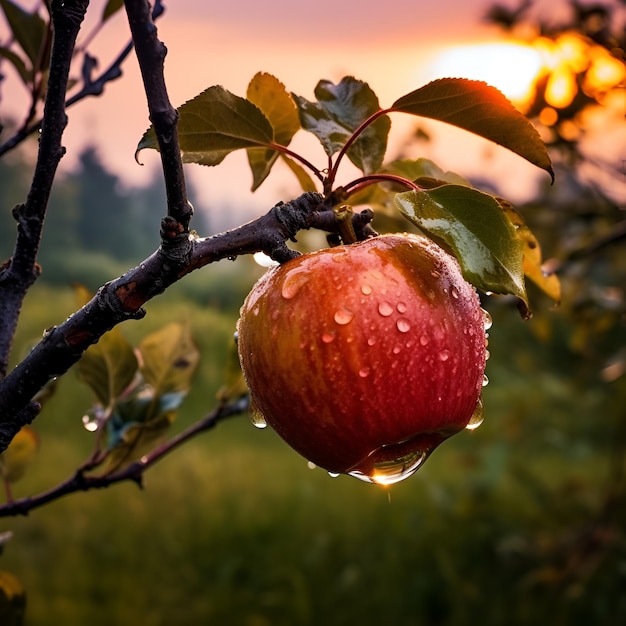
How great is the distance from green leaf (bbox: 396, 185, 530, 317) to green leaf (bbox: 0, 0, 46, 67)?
53cm

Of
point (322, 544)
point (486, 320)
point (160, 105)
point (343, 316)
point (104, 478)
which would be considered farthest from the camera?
point (322, 544)

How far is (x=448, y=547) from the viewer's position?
247 cm

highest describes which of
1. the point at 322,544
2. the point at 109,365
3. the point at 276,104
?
the point at 276,104

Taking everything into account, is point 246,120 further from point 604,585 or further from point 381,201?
point 604,585

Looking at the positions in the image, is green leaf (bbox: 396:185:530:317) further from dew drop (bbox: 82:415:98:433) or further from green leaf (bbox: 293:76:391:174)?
dew drop (bbox: 82:415:98:433)

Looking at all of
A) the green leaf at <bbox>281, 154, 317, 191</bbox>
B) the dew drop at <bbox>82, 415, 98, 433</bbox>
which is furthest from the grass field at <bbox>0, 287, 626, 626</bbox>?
the green leaf at <bbox>281, 154, 317, 191</bbox>

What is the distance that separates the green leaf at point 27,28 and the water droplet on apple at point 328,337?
51 cm

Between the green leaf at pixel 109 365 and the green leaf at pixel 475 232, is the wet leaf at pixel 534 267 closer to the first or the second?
the green leaf at pixel 475 232

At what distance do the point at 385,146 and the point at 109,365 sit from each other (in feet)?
1.12

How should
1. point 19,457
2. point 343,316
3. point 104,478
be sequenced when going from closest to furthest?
1. point 343,316
2. point 104,478
3. point 19,457

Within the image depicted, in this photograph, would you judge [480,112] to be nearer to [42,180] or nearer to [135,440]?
[42,180]

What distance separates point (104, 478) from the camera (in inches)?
28.3

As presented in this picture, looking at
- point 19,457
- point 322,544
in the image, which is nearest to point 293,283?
point 19,457

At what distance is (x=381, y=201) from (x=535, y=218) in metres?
1.64
